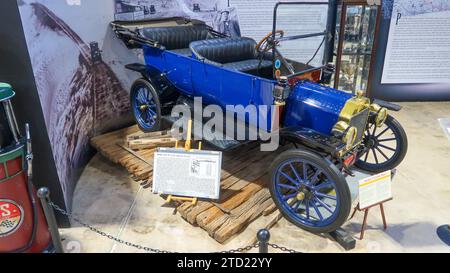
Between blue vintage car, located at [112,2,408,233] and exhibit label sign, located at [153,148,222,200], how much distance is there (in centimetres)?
39

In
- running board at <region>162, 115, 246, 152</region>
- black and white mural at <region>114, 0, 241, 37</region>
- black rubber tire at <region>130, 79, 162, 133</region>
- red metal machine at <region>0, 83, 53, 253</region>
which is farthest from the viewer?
black and white mural at <region>114, 0, 241, 37</region>

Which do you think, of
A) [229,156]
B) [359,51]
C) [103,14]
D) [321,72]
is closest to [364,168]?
[321,72]

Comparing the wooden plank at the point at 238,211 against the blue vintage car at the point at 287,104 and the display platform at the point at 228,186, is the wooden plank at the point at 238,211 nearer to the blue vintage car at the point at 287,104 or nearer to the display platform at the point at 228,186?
the display platform at the point at 228,186

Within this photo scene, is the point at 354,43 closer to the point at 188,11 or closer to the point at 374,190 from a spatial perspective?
the point at 188,11

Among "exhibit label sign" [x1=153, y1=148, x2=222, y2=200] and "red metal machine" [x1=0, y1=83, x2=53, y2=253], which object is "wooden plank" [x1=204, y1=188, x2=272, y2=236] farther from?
"red metal machine" [x1=0, y1=83, x2=53, y2=253]

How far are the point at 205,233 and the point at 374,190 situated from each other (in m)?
1.58

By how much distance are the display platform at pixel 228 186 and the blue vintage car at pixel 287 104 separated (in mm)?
284

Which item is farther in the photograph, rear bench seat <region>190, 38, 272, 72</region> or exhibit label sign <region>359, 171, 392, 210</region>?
rear bench seat <region>190, 38, 272, 72</region>

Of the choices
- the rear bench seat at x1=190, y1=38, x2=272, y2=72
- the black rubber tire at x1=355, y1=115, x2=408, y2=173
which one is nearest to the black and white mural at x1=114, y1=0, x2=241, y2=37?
the rear bench seat at x1=190, y1=38, x2=272, y2=72

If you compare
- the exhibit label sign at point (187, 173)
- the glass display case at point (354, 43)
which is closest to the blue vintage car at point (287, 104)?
the exhibit label sign at point (187, 173)

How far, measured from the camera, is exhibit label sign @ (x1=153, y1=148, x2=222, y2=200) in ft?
12.0

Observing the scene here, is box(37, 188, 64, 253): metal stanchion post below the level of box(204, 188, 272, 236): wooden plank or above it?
above

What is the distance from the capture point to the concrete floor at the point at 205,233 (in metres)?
3.33

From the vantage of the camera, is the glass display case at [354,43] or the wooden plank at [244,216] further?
the glass display case at [354,43]
